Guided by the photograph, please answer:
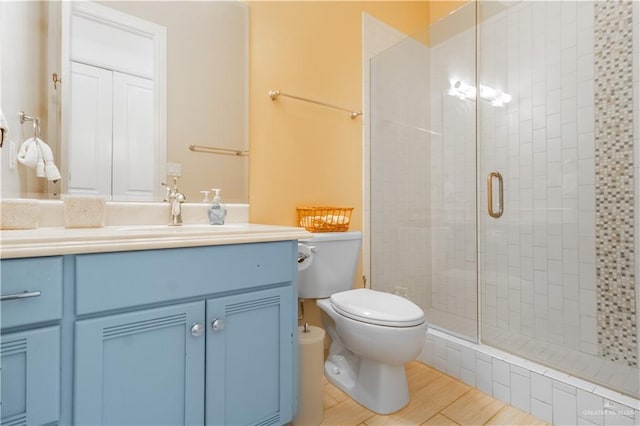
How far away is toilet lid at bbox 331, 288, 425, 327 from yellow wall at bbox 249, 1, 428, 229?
507 millimetres

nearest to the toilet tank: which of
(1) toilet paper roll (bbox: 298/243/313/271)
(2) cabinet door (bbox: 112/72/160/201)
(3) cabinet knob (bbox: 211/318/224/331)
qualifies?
(1) toilet paper roll (bbox: 298/243/313/271)

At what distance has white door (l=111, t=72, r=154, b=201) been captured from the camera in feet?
4.17

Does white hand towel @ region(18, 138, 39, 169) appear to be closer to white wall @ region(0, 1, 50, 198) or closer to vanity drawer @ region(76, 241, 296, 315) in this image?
white wall @ region(0, 1, 50, 198)

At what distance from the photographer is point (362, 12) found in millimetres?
2070

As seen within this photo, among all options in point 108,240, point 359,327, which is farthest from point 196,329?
point 359,327

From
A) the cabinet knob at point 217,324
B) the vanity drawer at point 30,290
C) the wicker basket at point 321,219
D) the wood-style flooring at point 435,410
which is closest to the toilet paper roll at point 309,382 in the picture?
the wood-style flooring at point 435,410

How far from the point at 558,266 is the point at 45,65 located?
254cm

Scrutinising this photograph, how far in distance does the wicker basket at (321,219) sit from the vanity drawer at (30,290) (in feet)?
3.61

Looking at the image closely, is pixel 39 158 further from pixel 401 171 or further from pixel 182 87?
pixel 401 171

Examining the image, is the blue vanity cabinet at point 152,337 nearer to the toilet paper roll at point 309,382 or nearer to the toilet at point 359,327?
the toilet paper roll at point 309,382

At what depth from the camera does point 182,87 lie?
1432 mm

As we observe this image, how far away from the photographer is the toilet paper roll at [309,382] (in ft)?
4.23

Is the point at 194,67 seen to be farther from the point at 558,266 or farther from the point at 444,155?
the point at 558,266

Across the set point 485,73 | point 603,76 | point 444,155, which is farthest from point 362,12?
point 603,76
